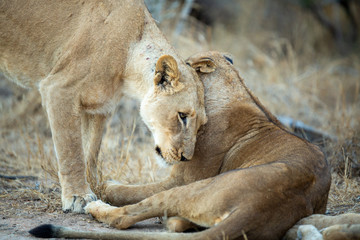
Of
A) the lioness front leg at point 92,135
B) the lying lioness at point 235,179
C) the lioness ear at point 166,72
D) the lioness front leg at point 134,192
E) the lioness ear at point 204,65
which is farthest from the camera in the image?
the lioness front leg at point 92,135

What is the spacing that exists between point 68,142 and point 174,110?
892mm

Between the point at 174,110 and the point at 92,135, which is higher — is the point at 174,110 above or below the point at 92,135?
above

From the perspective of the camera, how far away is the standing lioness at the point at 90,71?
154 inches

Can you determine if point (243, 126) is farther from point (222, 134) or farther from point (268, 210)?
point (268, 210)

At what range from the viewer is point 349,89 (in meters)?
10.6

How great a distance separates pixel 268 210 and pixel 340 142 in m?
2.85

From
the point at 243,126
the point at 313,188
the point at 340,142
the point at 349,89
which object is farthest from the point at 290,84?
the point at 313,188

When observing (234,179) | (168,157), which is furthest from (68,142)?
(234,179)

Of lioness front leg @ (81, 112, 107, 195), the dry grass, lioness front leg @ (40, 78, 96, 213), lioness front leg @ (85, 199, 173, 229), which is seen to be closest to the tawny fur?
lioness front leg @ (85, 199, 173, 229)

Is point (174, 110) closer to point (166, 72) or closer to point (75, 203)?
point (166, 72)

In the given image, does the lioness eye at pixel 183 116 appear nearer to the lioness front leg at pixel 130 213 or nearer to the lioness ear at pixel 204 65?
the lioness ear at pixel 204 65

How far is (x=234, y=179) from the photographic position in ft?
10.2

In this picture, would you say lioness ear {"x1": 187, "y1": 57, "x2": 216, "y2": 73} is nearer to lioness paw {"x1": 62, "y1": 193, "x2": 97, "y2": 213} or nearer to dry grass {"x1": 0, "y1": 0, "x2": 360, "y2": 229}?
dry grass {"x1": 0, "y1": 0, "x2": 360, "y2": 229}

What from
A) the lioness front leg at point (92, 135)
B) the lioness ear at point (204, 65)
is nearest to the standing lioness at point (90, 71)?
the lioness ear at point (204, 65)
